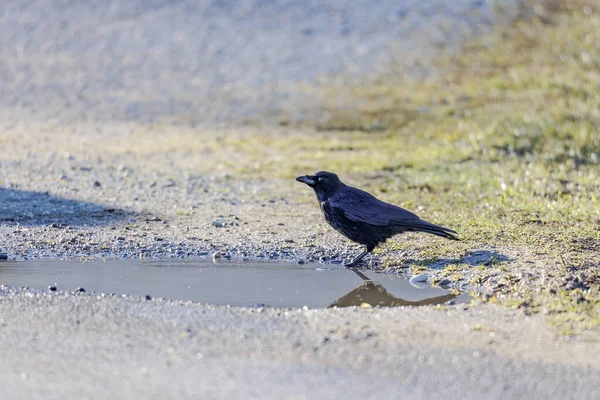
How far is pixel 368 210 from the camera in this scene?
7.67 m

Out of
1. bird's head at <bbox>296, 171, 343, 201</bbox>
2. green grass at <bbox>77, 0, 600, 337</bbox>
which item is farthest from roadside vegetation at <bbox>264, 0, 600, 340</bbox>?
bird's head at <bbox>296, 171, 343, 201</bbox>

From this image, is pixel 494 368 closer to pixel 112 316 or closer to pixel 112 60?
pixel 112 316

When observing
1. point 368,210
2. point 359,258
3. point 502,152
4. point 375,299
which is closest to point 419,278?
point 375,299

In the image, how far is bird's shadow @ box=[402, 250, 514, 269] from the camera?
7.24m

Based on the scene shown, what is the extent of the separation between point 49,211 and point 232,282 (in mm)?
3102

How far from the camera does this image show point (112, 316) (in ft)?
19.2

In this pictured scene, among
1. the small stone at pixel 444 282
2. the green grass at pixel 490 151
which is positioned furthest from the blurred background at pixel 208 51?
the small stone at pixel 444 282

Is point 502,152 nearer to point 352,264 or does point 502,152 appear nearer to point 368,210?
point 368,210

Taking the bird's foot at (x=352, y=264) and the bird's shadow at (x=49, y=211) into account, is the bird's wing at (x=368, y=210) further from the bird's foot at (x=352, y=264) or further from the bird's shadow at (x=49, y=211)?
the bird's shadow at (x=49, y=211)

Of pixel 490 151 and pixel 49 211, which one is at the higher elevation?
pixel 490 151

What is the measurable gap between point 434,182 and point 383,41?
8.62m

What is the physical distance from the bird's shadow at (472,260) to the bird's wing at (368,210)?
349 millimetres

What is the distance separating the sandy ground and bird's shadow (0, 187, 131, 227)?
0.10ft

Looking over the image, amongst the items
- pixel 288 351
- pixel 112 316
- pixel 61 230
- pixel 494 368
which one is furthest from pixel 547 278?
pixel 61 230
